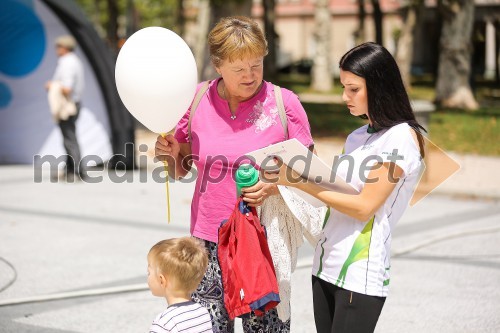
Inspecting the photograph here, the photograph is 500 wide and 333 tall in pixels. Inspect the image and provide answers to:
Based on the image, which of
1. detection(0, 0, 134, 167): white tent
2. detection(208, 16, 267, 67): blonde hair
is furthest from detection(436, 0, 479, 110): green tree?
detection(208, 16, 267, 67): blonde hair

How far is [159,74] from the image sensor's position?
3.98m

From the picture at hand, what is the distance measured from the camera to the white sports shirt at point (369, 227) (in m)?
3.46

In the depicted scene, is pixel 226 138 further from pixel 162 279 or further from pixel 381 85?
pixel 381 85

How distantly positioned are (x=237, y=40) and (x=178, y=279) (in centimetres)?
102

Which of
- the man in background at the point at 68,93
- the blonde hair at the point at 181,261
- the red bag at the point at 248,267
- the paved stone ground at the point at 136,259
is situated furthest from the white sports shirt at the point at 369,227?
the man in background at the point at 68,93

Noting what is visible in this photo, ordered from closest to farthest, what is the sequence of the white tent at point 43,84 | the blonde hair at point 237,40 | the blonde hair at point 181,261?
the blonde hair at point 181,261 → the blonde hair at point 237,40 → the white tent at point 43,84

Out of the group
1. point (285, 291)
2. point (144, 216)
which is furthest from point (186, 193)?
point (285, 291)

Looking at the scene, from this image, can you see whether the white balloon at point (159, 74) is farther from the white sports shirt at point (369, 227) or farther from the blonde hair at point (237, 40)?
the white sports shirt at point (369, 227)

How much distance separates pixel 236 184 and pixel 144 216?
6625 millimetres

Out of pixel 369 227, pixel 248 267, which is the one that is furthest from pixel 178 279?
pixel 369 227

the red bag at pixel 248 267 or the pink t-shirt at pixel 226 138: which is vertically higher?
the pink t-shirt at pixel 226 138

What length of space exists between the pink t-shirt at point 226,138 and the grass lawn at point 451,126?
44.4 ft

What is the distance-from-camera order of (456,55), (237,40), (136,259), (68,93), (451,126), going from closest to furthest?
(237,40), (136,259), (68,93), (451,126), (456,55)

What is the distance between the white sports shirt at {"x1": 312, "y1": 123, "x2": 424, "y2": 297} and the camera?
3459mm
